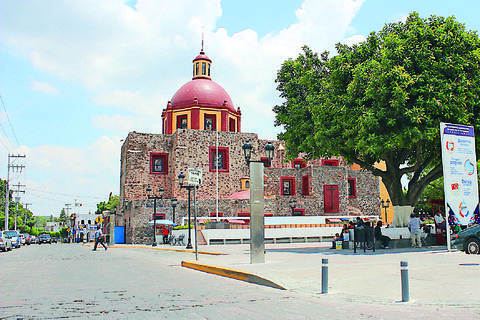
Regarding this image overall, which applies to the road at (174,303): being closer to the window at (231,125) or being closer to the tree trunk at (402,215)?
the tree trunk at (402,215)

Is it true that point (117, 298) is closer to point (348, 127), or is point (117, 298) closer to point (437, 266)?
point (437, 266)

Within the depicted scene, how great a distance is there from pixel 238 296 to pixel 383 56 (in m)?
14.6

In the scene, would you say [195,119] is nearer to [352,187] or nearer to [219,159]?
[219,159]

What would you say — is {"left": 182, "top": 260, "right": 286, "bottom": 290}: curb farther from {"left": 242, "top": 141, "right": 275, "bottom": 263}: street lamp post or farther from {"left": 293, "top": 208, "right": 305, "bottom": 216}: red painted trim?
{"left": 293, "top": 208, "right": 305, "bottom": 216}: red painted trim

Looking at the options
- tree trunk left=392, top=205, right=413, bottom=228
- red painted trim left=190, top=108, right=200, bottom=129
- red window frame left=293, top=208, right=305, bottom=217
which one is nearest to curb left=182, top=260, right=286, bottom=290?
tree trunk left=392, top=205, right=413, bottom=228

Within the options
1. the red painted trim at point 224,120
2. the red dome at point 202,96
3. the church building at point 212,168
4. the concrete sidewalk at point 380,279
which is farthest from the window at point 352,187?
the concrete sidewalk at point 380,279

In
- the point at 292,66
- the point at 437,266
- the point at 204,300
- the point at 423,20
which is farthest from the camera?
the point at 292,66

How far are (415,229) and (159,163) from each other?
32.8 m

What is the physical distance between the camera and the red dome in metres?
48.3

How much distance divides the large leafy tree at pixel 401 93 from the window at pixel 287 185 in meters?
24.8

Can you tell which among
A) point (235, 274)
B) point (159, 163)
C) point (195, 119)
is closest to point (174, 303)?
point (235, 274)

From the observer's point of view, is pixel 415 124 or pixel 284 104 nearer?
pixel 415 124

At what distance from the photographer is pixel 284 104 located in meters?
27.0

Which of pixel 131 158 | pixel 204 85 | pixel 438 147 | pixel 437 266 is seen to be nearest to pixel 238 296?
pixel 437 266
